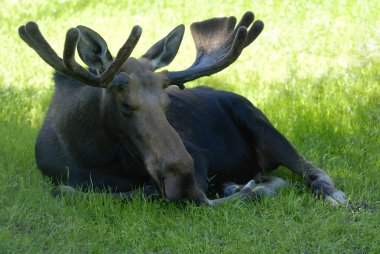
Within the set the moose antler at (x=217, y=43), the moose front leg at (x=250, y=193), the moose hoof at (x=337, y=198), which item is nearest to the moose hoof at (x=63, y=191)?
the moose front leg at (x=250, y=193)

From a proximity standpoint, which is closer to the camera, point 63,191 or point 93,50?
point 93,50

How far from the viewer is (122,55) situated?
5879 mm

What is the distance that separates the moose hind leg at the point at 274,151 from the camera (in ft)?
23.9

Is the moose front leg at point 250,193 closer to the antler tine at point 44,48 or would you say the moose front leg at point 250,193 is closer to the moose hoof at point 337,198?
the moose hoof at point 337,198

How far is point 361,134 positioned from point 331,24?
4.02 meters

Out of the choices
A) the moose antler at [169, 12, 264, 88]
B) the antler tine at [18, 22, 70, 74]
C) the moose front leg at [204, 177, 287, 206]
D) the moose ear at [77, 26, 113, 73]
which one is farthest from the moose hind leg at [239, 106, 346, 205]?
the antler tine at [18, 22, 70, 74]

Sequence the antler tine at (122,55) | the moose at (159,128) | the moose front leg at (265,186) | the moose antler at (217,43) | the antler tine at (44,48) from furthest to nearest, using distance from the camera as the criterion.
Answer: the moose front leg at (265,186) < the moose antler at (217,43) < the antler tine at (44,48) < the moose at (159,128) < the antler tine at (122,55)

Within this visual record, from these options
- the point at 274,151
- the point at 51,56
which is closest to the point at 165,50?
the point at 51,56

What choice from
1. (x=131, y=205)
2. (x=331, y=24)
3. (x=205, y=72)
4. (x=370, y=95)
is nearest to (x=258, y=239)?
(x=131, y=205)

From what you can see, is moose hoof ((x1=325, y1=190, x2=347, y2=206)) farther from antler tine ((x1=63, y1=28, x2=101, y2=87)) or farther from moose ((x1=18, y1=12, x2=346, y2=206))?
antler tine ((x1=63, y1=28, x2=101, y2=87))

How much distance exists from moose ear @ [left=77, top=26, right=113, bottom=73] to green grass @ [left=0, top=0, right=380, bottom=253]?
1.09 meters

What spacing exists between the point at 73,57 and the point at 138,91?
0.55 m

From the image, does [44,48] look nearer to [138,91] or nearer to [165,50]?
[138,91]

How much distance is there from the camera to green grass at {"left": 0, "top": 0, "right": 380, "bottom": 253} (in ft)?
19.1
